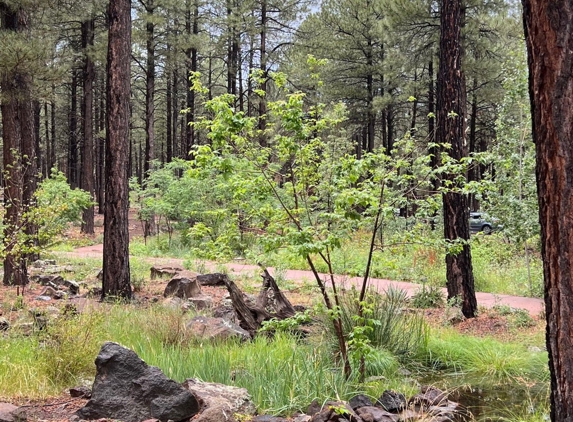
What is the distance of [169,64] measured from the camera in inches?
864

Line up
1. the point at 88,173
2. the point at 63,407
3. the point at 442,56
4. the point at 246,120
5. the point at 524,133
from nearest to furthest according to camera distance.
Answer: the point at 63,407
the point at 246,120
the point at 442,56
the point at 524,133
the point at 88,173

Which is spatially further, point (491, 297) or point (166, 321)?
point (491, 297)

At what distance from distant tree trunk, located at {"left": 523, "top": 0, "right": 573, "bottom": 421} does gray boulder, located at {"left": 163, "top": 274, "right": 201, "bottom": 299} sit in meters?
6.59

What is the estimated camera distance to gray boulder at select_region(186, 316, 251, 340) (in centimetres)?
545

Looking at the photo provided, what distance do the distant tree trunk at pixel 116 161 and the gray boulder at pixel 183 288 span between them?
26.1 inches

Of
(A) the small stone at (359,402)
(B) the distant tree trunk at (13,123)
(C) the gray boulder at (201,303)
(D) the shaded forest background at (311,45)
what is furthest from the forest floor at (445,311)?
(D) the shaded forest background at (311,45)

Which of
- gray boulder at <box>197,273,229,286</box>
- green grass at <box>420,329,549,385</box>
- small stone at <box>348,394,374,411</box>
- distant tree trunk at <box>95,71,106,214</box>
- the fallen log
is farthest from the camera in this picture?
distant tree trunk at <box>95,71,106,214</box>

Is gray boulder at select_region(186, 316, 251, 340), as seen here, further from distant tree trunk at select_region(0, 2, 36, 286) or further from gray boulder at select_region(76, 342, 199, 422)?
distant tree trunk at select_region(0, 2, 36, 286)

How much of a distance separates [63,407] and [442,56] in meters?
6.73

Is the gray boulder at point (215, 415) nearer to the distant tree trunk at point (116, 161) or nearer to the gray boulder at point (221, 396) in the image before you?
the gray boulder at point (221, 396)

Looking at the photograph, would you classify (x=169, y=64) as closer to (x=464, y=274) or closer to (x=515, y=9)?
(x=515, y=9)

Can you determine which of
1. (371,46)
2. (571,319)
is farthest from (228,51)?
(571,319)

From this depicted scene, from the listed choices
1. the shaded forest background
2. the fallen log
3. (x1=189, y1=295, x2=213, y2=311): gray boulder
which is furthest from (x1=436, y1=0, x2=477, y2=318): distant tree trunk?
the shaded forest background

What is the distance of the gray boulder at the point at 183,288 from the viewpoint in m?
8.13
